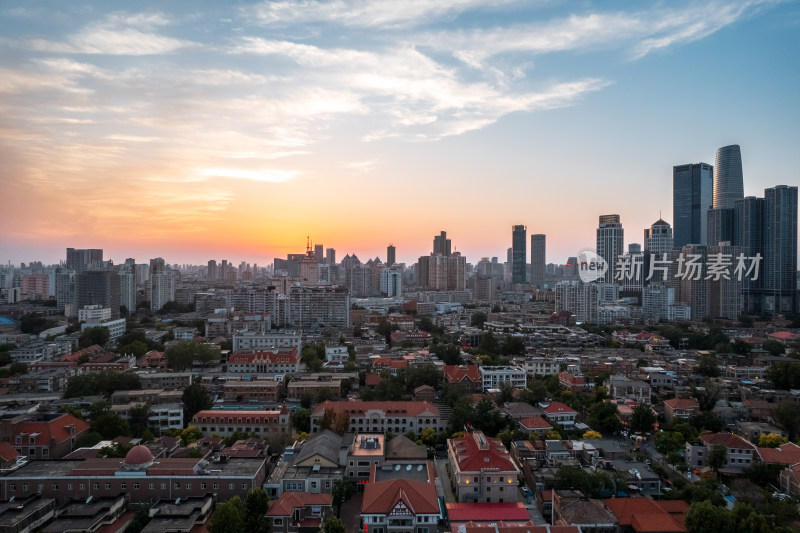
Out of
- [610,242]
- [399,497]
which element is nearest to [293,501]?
[399,497]

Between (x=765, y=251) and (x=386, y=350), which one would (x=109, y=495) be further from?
(x=765, y=251)

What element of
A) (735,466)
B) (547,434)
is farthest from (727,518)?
(547,434)

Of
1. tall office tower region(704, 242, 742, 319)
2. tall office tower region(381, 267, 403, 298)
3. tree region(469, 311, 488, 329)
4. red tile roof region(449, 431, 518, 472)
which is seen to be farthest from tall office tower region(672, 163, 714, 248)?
red tile roof region(449, 431, 518, 472)

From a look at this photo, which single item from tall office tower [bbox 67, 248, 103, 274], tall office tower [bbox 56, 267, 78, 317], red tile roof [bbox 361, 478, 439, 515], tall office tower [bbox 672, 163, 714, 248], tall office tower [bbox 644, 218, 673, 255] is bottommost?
red tile roof [bbox 361, 478, 439, 515]

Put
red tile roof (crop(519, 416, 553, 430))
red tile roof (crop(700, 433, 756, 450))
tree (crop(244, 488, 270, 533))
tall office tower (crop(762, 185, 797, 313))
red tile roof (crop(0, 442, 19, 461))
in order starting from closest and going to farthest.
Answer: tree (crop(244, 488, 270, 533)) → red tile roof (crop(0, 442, 19, 461)) → red tile roof (crop(700, 433, 756, 450)) → red tile roof (crop(519, 416, 553, 430)) → tall office tower (crop(762, 185, 797, 313))

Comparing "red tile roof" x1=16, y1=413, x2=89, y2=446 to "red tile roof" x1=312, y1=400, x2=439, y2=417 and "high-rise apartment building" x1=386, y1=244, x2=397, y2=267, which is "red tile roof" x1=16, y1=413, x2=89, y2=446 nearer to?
"red tile roof" x1=312, y1=400, x2=439, y2=417

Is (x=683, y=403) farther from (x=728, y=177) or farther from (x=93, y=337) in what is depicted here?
(x=728, y=177)

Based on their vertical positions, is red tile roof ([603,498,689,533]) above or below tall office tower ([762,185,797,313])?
below
